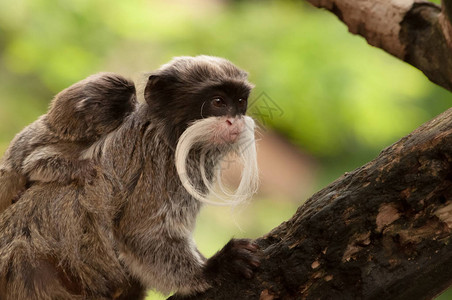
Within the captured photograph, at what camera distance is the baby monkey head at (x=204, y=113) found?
2965mm

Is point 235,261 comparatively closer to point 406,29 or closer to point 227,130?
point 227,130

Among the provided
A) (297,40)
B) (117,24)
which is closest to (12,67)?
(117,24)

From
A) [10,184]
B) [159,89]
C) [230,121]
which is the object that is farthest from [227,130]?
[10,184]

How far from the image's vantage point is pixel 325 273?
263 centimetres

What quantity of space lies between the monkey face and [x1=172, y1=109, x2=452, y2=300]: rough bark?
58 cm

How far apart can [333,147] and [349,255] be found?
163 inches

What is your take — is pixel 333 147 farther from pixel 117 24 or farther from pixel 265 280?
pixel 265 280

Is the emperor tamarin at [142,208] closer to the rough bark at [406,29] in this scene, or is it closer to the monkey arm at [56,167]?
the monkey arm at [56,167]

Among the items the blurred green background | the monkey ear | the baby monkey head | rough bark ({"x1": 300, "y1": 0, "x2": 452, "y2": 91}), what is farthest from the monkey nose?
the blurred green background

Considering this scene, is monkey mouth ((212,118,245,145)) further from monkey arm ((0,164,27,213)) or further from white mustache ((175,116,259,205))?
monkey arm ((0,164,27,213))

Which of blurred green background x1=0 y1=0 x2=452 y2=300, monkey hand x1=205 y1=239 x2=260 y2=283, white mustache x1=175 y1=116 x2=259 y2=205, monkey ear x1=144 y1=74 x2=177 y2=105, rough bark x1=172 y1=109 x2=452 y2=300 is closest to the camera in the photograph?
rough bark x1=172 y1=109 x2=452 y2=300

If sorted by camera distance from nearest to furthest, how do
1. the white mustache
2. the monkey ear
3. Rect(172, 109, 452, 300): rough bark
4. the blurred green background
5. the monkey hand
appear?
Rect(172, 109, 452, 300): rough bark
the monkey hand
the white mustache
the monkey ear
the blurred green background

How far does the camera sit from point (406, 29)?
9.94ft

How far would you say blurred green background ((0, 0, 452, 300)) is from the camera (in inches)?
199
